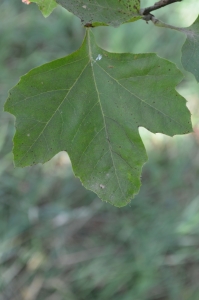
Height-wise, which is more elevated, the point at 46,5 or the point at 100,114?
the point at 46,5

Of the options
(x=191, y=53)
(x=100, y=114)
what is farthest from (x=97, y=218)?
(x=191, y=53)

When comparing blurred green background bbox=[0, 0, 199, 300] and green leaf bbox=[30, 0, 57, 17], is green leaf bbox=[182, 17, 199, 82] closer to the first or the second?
green leaf bbox=[30, 0, 57, 17]

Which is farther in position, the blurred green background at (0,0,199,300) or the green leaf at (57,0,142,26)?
the blurred green background at (0,0,199,300)

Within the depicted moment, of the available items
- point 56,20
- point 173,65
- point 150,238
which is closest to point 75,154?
point 173,65

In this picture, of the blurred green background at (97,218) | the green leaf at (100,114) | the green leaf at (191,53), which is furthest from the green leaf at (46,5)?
the blurred green background at (97,218)

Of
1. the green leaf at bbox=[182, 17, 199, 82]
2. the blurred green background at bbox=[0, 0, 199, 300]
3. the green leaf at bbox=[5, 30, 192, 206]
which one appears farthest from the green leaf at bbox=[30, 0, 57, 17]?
the blurred green background at bbox=[0, 0, 199, 300]

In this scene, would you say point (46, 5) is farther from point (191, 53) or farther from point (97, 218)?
point (97, 218)
